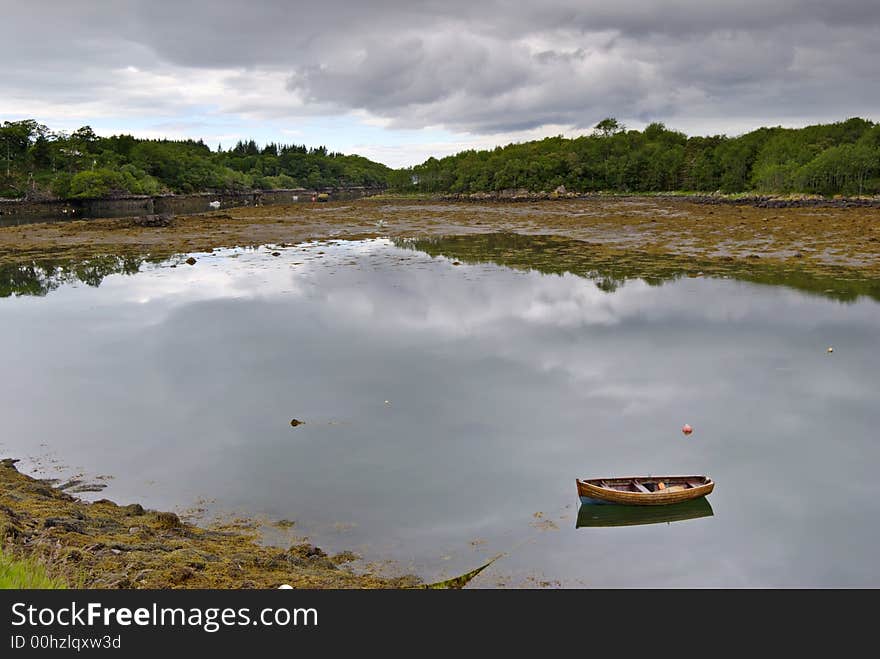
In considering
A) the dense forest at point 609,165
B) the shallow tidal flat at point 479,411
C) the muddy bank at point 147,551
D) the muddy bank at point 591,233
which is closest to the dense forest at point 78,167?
the dense forest at point 609,165

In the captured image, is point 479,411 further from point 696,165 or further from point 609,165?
point 609,165

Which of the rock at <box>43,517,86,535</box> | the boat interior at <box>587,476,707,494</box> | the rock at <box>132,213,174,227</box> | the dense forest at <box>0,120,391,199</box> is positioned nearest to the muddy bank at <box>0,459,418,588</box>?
the rock at <box>43,517,86,535</box>

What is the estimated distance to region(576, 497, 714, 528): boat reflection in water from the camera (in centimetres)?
1120

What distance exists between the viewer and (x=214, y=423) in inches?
608

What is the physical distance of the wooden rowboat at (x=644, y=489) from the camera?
1122 cm

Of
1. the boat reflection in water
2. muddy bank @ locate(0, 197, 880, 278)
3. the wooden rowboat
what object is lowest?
the boat reflection in water

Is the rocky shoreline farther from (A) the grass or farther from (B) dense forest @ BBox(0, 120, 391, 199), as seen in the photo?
(A) the grass

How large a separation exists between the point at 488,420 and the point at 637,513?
4780 millimetres

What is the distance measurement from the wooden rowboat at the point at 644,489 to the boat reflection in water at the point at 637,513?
4.8 inches

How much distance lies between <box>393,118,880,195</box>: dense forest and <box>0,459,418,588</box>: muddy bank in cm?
10044

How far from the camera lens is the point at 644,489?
11453mm

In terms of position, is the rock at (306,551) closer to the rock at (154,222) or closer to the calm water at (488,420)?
the calm water at (488,420)

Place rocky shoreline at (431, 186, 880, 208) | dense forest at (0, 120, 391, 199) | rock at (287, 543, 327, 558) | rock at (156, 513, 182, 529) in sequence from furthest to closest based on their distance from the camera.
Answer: dense forest at (0, 120, 391, 199) < rocky shoreline at (431, 186, 880, 208) < rock at (156, 513, 182, 529) < rock at (287, 543, 327, 558)

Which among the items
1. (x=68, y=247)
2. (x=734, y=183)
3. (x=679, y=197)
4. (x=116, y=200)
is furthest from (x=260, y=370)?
(x=116, y=200)
